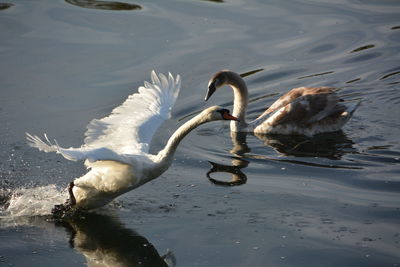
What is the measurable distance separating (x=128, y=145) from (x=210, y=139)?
227 centimetres

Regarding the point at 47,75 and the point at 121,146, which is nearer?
the point at 121,146

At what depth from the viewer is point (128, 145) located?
29.4 feet

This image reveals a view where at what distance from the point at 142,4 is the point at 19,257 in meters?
9.20

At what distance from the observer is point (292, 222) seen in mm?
8133

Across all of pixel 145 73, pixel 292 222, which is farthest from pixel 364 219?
pixel 145 73

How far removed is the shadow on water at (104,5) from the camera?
15844mm

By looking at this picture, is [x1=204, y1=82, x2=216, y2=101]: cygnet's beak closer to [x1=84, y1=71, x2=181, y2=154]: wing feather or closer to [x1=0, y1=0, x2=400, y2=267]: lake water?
[x1=0, y1=0, x2=400, y2=267]: lake water

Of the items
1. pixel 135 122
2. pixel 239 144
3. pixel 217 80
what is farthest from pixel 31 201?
pixel 217 80

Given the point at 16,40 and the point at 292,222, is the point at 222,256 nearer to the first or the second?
the point at 292,222

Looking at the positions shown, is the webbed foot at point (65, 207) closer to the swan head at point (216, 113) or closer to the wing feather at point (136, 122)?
the wing feather at point (136, 122)

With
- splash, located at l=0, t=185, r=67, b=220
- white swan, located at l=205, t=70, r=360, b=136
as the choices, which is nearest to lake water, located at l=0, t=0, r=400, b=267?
splash, located at l=0, t=185, r=67, b=220

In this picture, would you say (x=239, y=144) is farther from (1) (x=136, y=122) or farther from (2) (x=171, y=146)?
(2) (x=171, y=146)

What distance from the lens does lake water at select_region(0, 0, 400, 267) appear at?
780 cm

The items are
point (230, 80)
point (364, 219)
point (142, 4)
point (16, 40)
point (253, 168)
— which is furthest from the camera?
point (142, 4)
